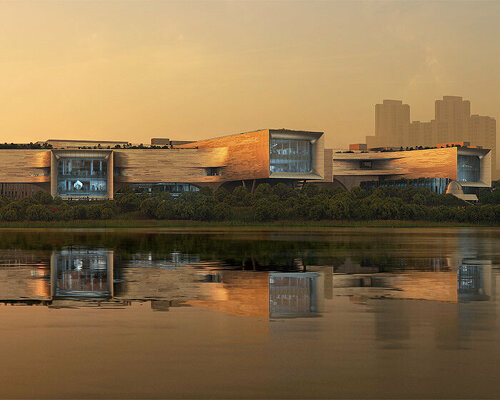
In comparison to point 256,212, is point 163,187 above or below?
above

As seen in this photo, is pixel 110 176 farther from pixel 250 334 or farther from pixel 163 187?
pixel 250 334

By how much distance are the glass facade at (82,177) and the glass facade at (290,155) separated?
43.8 meters

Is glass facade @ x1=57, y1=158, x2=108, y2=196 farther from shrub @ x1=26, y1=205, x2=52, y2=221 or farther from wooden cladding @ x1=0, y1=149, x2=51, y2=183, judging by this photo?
shrub @ x1=26, y1=205, x2=52, y2=221

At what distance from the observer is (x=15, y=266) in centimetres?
3069

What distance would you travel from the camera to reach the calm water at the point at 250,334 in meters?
9.37

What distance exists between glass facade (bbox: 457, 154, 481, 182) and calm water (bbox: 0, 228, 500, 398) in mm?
160588

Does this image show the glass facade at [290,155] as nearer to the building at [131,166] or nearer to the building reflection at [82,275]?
the building at [131,166]

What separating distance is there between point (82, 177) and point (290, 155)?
175 ft

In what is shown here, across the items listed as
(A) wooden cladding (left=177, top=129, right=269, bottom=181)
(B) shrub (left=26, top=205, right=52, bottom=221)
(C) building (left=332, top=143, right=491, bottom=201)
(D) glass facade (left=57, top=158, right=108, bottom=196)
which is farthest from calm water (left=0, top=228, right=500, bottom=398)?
(C) building (left=332, top=143, right=491, bottom=201)

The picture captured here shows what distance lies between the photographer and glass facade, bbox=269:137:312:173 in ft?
513

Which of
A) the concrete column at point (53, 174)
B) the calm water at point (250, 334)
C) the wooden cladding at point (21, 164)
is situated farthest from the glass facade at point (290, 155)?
the calm water at point (250, 334)

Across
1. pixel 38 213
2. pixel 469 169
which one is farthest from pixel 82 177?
pixel 469 169

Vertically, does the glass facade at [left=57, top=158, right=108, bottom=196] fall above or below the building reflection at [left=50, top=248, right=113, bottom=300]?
above

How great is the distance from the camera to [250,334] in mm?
13242
